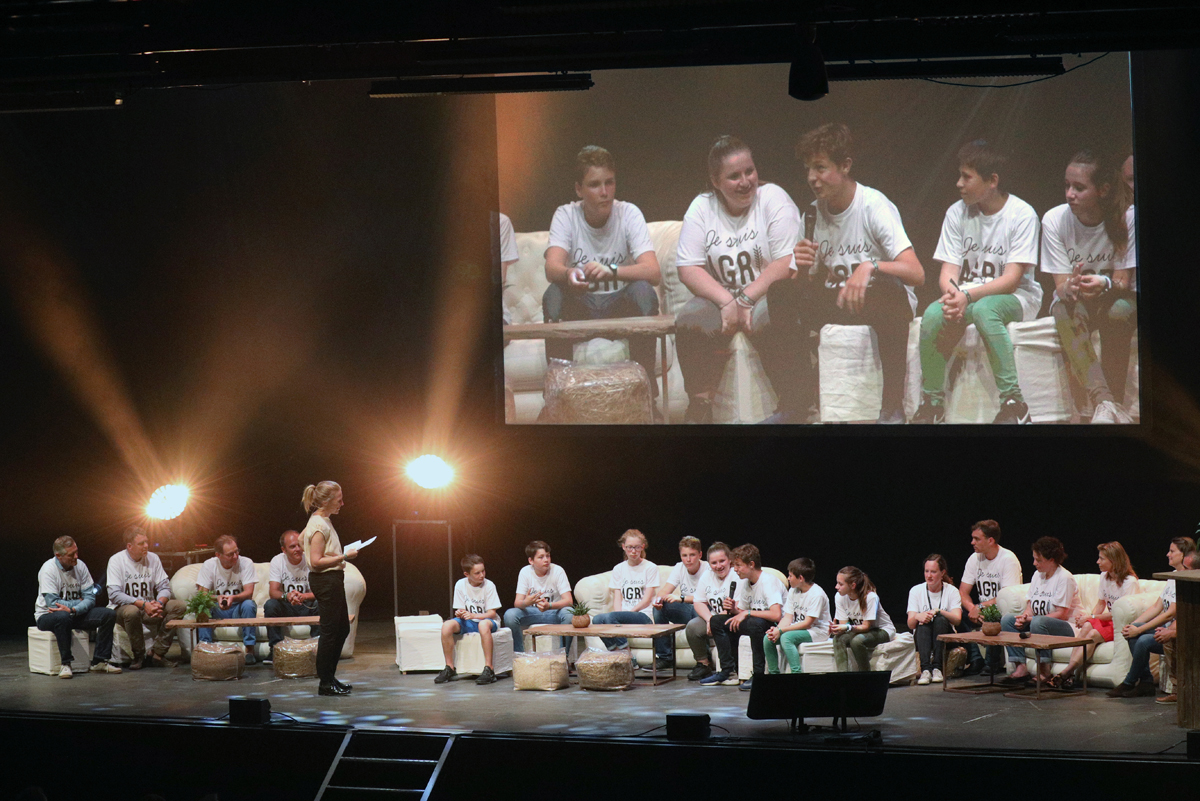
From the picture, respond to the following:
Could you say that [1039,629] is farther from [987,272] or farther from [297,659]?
[297,659]

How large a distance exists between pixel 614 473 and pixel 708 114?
2.73 meters

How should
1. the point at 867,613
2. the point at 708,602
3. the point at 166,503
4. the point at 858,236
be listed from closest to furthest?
the point at 867,613 → the point at 708,602 → the point at 858,236 → the point at 166,503

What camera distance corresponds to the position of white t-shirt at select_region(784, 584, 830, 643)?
26.0 feet

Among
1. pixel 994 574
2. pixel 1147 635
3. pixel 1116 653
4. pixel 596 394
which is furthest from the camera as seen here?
pixel 596 394

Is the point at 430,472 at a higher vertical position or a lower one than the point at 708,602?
higher

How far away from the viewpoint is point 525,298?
999cm

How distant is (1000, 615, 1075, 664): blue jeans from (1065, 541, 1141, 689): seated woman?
0.34ft

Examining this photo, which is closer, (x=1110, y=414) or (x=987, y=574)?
(x=987, y=574)

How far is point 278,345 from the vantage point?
10797mm

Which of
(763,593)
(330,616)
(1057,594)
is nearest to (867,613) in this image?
(763,593)

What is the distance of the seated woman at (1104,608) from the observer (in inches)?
301

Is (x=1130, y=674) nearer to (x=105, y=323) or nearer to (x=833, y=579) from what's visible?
(x=833, y=579)

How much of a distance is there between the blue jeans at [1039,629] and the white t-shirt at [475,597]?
3.18 metres

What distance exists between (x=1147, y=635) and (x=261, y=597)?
5888 millimetres
